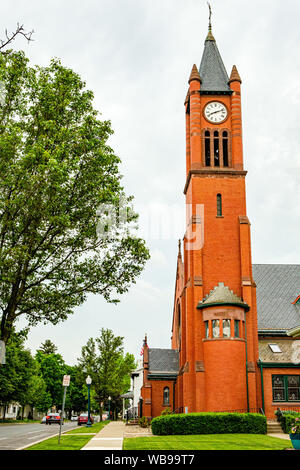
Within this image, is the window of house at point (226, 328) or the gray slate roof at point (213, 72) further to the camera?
the gray slate roof at point (213, 72)

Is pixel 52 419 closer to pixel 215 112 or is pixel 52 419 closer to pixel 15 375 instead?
pixel 15 375

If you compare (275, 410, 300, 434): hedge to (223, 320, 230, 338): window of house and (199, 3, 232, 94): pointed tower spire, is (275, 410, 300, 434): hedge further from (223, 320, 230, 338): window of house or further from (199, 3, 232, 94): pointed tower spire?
(199, 3, 232, 94): pointed tower spire

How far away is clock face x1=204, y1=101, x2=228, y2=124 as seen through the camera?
4297cm

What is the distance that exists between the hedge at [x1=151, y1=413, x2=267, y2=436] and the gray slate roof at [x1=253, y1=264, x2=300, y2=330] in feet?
35.0

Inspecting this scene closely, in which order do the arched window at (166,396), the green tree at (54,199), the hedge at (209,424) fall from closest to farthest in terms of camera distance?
the green tree at (54,199) < the hedge at (209,424) < the arched window at (166,396)

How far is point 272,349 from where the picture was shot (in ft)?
121

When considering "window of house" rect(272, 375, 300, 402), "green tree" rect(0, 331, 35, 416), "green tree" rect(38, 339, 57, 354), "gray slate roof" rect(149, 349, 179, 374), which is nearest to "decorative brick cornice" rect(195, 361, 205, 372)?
"window of house" rect(272, 375, 300, 402)

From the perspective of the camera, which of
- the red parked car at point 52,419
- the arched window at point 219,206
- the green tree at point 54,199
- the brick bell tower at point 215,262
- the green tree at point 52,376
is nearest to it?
the green tree at point 54,199

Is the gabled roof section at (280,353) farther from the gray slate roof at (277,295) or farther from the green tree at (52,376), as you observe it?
the green tree at (52,376)

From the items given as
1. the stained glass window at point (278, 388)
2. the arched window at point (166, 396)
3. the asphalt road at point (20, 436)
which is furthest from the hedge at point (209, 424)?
→ the arched window at point (166, 396)

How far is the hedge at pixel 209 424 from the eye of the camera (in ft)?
91.2

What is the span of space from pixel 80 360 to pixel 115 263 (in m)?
48.4

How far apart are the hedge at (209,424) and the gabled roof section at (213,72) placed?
2740 cm
